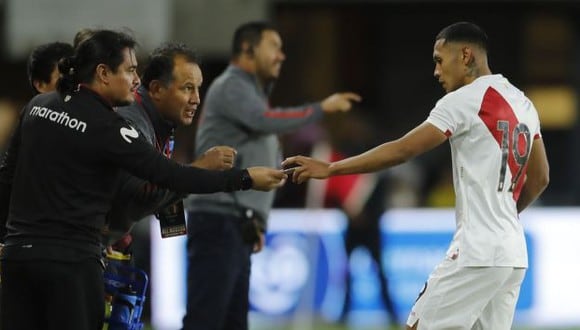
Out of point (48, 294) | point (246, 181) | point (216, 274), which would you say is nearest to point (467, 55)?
point (246, 181)

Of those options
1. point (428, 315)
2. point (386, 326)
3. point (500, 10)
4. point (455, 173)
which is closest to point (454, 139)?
point (455, 173)

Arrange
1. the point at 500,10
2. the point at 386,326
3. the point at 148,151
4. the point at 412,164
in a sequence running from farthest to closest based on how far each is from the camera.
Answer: the point at 500,10 → the point at 412,164 → the point at 386,326 → the point at 148,151

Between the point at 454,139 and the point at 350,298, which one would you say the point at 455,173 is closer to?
the point at 454,139

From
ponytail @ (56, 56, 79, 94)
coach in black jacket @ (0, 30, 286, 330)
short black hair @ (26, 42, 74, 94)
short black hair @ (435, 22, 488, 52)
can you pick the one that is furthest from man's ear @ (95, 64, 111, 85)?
short black hair @ (435, 22, 488, 52)

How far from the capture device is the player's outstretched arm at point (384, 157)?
6879 mm

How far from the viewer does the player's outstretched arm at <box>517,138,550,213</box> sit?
7.36m

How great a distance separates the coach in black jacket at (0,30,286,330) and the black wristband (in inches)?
7.2

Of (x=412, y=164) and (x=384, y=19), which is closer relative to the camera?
(x=412, y=164)

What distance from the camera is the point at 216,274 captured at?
8.44 metres

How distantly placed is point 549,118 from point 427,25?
6.87 feet

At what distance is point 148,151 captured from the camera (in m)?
6.34

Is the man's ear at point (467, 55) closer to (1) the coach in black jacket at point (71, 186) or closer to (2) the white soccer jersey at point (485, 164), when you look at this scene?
(2) the white soccer jersey at point (485, 164)

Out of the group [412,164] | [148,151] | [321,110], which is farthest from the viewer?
[412,164]

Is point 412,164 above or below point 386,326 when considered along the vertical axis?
above
